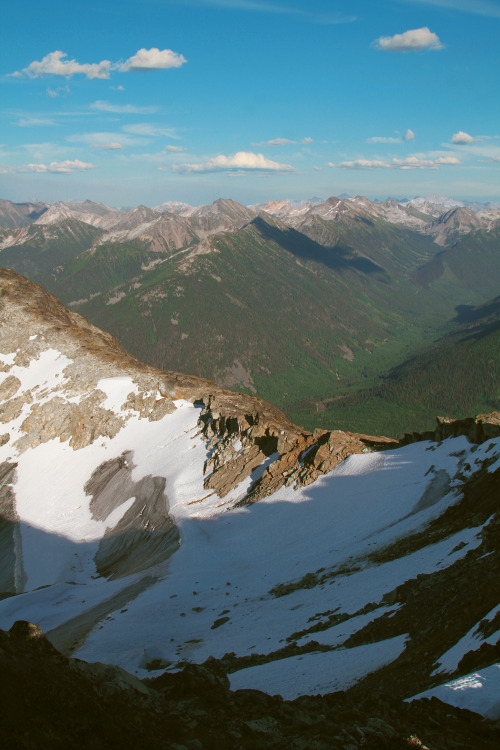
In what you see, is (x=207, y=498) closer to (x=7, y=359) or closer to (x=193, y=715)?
(x=193, y=715)

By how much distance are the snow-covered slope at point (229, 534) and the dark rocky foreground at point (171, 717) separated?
4.37m

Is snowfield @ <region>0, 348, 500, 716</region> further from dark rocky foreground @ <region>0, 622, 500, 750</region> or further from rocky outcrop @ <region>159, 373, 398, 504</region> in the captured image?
dark rocky foreground @ <region>0, 622, 500, 750</region>

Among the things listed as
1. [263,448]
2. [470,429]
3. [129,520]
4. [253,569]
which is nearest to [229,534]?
[253,569]

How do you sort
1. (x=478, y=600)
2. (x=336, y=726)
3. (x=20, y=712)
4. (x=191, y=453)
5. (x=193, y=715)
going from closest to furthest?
(x=20, y=712) → (x=336, y=726) → (x=193, y=715) → (x=478, y=600) → (x=191, y=453)

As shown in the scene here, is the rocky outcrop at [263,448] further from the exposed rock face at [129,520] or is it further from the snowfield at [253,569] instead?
the exposed rock face at [129,520]

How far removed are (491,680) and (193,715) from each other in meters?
10.9

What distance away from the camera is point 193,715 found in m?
17.8

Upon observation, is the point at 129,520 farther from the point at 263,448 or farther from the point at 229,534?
the point at 263,448

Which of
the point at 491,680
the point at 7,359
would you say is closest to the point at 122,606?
the point at 491,680

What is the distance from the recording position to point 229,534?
52562mm

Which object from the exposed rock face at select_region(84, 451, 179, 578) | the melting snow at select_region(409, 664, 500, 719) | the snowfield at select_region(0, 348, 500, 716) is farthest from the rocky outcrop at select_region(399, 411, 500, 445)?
the melting snow at select_region(409, 664, 500, 719)

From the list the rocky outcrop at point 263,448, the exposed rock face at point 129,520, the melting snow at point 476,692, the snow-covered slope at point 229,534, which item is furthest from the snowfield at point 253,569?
the rocky outcrop at point 263,448

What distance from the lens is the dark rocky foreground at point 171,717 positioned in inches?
572

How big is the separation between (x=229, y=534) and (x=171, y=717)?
35.7 meters
